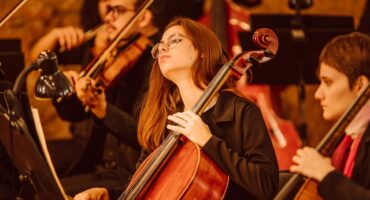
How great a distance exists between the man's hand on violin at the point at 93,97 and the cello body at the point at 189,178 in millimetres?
971

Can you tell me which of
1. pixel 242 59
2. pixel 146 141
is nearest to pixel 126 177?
pixel 146 141

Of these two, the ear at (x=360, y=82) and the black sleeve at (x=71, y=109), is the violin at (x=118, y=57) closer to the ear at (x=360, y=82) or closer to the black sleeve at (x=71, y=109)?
the black sleeve at (x=71, y=109)

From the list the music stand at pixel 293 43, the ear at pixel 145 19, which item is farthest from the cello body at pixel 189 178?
the music stand at pixel 293 43

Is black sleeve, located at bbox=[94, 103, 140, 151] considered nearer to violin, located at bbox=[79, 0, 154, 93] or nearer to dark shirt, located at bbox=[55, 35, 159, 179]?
dark shirt, located at bbox=[55, 35, 159, 179]

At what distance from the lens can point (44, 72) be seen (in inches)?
101

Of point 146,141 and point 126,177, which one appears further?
point 126,177

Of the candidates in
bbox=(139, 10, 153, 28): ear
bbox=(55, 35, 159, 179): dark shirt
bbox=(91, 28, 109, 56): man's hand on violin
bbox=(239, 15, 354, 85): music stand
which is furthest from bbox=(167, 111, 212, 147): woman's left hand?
bbox=(239, 15, 354, 85): music stand

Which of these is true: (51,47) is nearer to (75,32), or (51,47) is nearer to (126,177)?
(75,32)

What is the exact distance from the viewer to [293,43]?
13.0ft

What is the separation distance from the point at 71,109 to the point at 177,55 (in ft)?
4.30

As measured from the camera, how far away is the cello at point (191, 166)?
7.43ft

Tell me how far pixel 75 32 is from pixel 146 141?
47.9 inches

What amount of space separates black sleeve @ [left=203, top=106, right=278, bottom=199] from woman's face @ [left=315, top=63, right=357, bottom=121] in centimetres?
27

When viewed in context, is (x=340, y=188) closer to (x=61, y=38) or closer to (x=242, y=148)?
(x=242, y=148)
